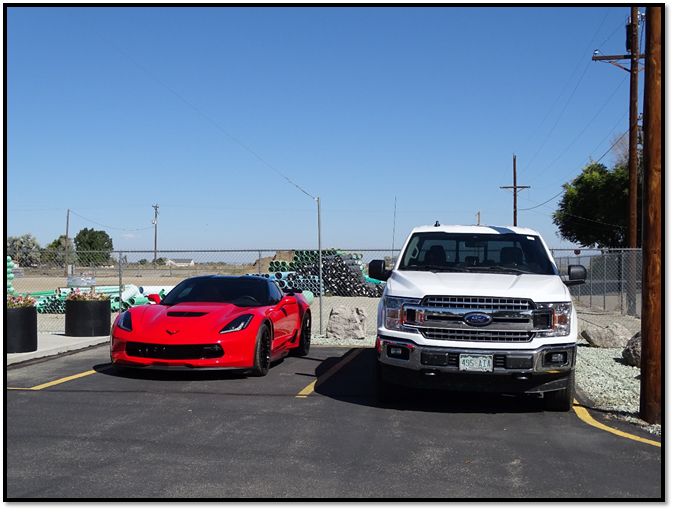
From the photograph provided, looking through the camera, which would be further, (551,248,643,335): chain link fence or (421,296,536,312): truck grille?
(551,248,643,335): chain link fence

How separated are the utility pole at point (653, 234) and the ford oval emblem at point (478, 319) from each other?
Result: 152cm

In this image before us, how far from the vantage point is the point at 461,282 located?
23.0 ft

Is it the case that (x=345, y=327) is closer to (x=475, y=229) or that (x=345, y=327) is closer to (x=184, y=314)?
(x=184, y=314)

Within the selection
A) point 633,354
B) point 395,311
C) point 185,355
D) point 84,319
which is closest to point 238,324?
point 185,355

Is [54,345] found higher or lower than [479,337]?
lower

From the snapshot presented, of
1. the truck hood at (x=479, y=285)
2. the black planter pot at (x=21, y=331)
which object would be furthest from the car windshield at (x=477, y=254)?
the black planter pot at (x=21, y=331)

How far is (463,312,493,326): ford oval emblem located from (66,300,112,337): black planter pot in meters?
8.79

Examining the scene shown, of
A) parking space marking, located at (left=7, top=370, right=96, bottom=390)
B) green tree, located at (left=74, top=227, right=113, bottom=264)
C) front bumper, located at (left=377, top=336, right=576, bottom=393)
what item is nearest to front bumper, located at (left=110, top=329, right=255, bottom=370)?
parking space marking, located at (left=7, top=370, right=96, bottom=390)

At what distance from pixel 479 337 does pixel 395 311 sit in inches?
35.2

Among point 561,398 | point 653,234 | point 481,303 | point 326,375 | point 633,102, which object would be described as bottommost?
point 326,375

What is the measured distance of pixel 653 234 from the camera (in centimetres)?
641

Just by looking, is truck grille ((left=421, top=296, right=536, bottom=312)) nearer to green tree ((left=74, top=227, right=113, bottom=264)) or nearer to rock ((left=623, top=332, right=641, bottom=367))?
rock ((left=623, top=332, right=641, bottom=367))

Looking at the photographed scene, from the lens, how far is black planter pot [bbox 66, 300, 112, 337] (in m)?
12.9
